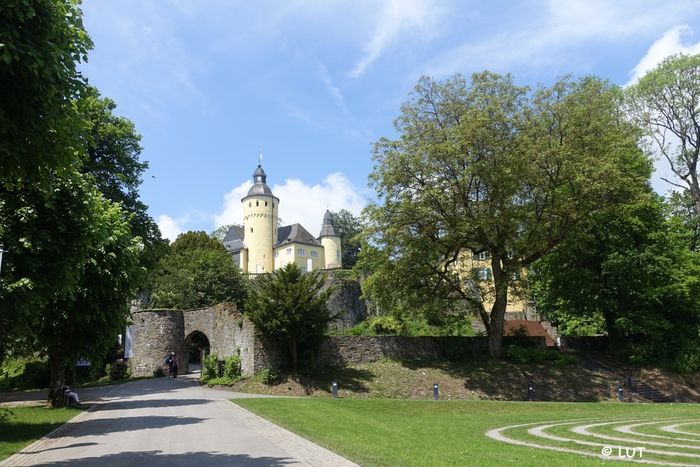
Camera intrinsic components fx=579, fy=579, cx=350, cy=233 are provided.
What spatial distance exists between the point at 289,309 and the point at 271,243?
222 feet

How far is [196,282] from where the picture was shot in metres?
53.7

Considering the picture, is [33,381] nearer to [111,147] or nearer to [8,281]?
[111,147]

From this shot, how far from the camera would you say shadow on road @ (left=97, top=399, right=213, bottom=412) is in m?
20.5

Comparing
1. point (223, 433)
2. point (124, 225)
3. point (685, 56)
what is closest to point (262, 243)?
point (685, 56)

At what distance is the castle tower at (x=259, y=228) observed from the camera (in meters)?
91.9

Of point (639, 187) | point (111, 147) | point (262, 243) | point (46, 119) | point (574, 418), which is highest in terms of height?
point (262, 243)

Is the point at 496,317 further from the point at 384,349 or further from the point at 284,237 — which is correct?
the point at 284,237

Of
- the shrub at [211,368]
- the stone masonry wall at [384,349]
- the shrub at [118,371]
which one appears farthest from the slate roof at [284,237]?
the stone masonry wall at [384,349]

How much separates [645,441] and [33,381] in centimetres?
3273

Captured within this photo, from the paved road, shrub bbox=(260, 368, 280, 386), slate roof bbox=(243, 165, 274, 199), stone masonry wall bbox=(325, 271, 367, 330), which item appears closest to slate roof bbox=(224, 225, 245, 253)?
slate roof bbox=(243, 165, 274, 199)

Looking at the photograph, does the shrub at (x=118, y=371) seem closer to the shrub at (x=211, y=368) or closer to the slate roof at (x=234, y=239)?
the shrub at (x=211, y=368)

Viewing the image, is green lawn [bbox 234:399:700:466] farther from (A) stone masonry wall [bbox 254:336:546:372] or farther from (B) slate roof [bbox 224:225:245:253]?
(B) slate roof [bbox 224:225:245:253]

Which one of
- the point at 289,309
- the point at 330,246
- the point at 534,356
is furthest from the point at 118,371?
the point at 330,246

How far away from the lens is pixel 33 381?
110 ft
